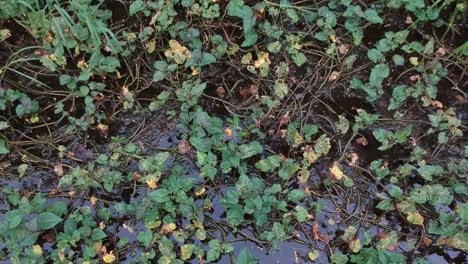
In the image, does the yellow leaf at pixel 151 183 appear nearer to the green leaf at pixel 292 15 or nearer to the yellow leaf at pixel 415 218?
the green leaf at pixel 292 15

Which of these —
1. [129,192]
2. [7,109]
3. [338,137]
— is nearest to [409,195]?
[338,137]

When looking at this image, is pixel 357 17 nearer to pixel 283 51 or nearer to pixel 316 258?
pixel 283 51

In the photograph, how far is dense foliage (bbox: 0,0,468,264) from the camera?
8.27ft

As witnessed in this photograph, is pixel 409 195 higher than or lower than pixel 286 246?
higher

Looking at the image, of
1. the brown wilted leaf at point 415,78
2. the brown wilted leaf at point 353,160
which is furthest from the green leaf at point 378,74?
the brown wilted leaf at point 353,160

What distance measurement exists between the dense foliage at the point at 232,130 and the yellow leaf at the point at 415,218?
11mm

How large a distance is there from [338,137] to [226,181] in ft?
2.17

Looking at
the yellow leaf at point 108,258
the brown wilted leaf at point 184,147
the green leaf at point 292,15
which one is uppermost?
the green leaf at point 292,15

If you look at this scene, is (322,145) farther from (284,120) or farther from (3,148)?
(3,148)

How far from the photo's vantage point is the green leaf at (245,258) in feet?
7.95

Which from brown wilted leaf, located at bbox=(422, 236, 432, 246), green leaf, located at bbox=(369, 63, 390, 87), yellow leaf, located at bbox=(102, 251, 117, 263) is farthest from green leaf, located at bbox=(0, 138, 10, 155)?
brown wilted leaf, located at bbox=(422, 236, 432, 246)

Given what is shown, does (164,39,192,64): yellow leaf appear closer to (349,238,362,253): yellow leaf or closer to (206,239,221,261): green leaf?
(206,239,221,261): green leaf

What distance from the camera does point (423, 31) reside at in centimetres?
291

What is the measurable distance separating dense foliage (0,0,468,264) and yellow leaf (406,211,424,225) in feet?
0.03
